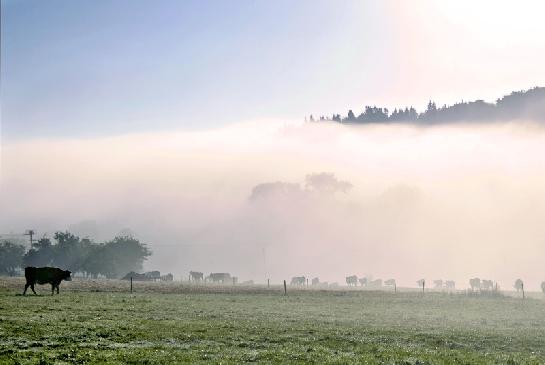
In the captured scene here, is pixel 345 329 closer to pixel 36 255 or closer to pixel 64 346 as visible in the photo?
pixel 64 346

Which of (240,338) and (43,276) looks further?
(43,276)

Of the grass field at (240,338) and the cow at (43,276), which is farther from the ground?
the cow at (43,276)

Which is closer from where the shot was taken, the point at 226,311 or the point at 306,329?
the point at 306,329

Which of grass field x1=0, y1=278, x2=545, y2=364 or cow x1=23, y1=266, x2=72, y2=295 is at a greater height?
cow x1=23, y1=266, x2=72, y2=295

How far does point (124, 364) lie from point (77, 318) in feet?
53.5

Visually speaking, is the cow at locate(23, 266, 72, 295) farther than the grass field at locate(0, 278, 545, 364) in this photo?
Yes

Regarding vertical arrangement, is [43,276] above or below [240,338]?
above

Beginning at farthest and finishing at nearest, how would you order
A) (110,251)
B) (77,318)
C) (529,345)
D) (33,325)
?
(110,251)
(77,318)
(529,345)
(33,325)

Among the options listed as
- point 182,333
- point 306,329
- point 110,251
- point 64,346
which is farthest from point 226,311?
point 110,251

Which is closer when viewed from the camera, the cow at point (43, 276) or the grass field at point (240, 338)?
the grass field at point (240, 338)

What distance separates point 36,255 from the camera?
19750 cm

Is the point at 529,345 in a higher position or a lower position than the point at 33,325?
lower

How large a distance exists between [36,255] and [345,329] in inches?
7150

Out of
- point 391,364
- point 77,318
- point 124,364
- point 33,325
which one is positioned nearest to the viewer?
point 124,364
